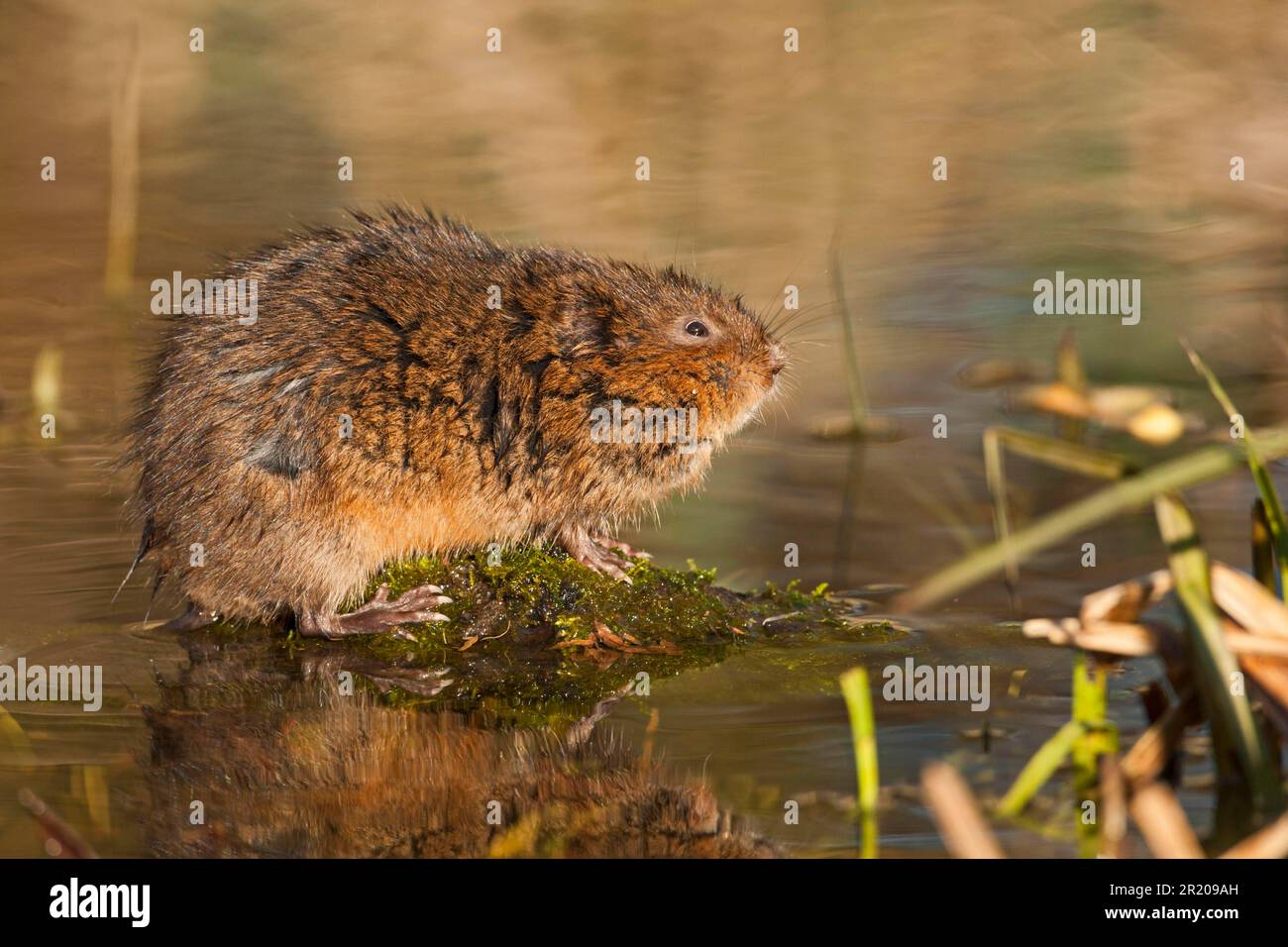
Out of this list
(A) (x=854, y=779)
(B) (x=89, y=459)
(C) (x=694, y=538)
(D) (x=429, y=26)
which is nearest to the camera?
(A) (x=854, y=779)

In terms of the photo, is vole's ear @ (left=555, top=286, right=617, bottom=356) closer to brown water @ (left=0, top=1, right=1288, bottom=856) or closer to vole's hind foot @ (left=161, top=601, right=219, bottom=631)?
brown water @ (left=0, top=1, right=1288, bottom=856)

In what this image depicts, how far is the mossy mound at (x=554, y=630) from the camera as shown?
519 centimetres

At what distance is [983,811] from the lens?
157 inches

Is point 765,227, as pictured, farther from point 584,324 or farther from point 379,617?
point 379,617

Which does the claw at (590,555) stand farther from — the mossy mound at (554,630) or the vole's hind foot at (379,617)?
the vole's hind foot at (379,617)

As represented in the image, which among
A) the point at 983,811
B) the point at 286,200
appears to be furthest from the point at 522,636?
the point at 286,200

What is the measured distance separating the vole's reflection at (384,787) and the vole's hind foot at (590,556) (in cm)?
113

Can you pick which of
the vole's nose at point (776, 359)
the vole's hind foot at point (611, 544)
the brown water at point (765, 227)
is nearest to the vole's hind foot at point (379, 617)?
the brown water at point (765, 227)

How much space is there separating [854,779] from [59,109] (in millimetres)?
12064

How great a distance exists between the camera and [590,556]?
19.7 feet

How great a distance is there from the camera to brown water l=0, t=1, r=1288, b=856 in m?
4.95

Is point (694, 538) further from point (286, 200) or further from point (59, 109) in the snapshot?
point (59, 109)

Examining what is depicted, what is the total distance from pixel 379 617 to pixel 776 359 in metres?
2.03

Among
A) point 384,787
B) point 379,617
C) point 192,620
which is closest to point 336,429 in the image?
point 379,617
